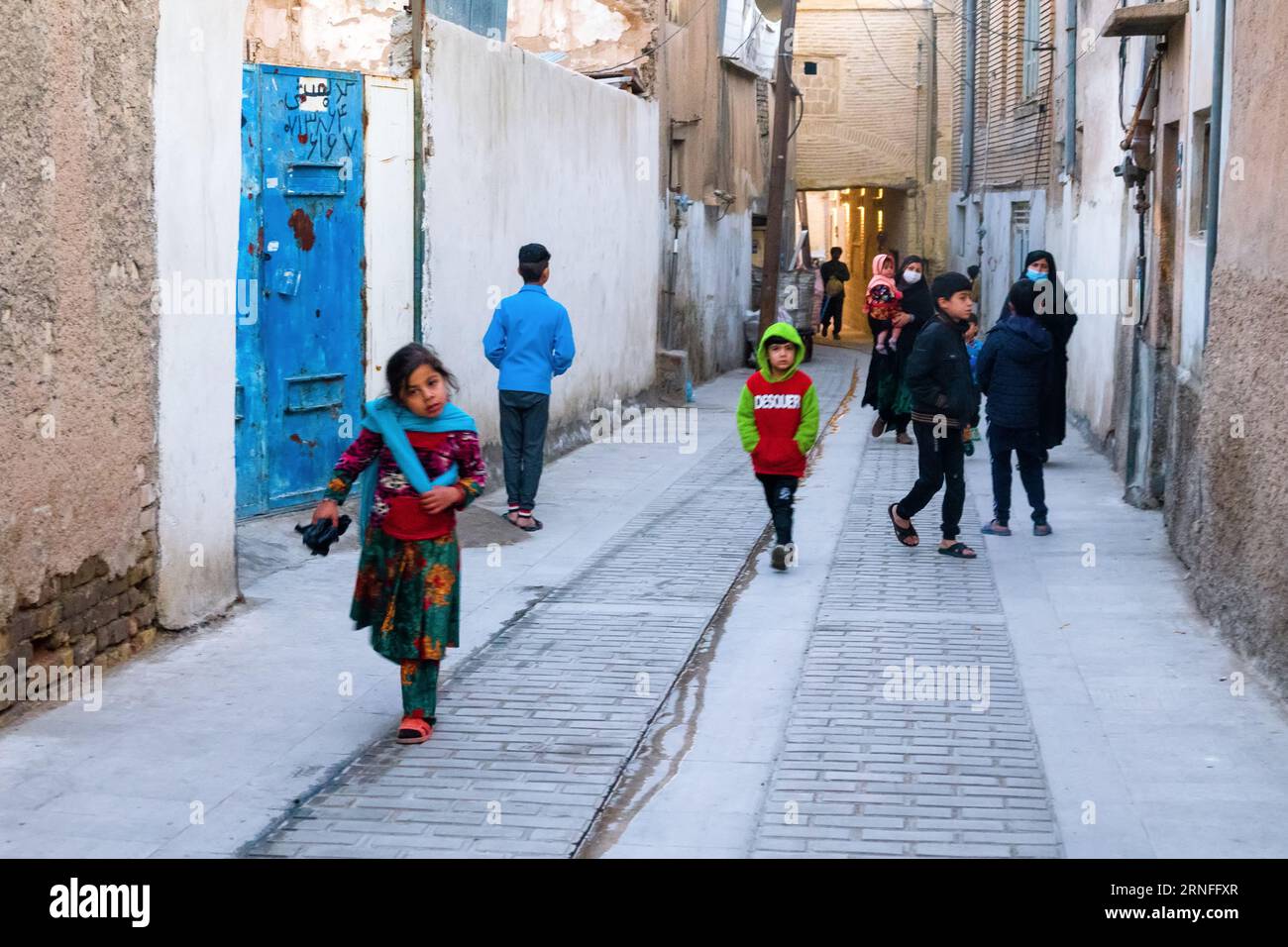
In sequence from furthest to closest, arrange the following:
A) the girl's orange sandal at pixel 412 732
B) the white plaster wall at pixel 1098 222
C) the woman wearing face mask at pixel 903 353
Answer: the woman wearing face mask at pixel 903 353 → the white plaster wall at pixel 1098 222 → the girl's orange sandal at pixel 412 732

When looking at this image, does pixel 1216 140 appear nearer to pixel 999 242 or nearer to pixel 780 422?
pixel 780 422

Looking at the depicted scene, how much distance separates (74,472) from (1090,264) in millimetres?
10877

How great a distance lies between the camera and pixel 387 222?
10.2m

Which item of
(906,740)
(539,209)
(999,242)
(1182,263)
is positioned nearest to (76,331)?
(906,740)

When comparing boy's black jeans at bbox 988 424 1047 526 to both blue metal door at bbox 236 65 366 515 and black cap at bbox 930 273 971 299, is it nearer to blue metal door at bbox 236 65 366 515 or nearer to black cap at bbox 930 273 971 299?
black cap at bbox 930 273 971 299

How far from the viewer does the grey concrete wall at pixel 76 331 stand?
593 cm

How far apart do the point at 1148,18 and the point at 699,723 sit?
6631 millimetres

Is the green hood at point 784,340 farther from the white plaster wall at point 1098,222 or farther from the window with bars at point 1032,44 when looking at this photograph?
the window with bars at point 1032,44

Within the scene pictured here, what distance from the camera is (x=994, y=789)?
17.3 ft

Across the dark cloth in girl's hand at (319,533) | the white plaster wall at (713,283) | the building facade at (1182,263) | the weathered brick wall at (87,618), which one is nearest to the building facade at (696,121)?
the white plaster wall at (713,283)

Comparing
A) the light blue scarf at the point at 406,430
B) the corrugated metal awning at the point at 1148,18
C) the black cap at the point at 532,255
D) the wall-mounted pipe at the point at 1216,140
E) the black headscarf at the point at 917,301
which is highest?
the corrugated metal awning at the point at 1148,18

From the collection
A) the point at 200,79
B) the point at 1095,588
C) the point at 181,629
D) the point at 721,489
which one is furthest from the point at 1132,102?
the point at 181,629

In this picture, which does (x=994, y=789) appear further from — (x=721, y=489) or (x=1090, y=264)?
(x=1090, y=264)

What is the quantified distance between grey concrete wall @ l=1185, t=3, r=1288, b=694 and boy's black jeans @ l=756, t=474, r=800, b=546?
6.86 ft
